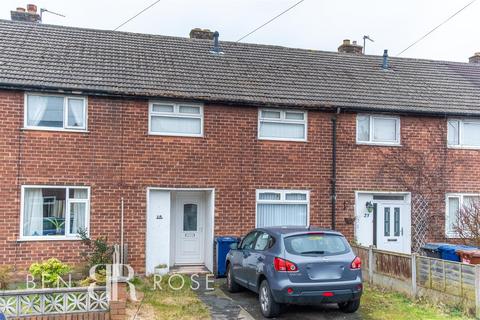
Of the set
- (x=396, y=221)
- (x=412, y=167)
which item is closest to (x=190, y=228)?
(x=396, y=221)

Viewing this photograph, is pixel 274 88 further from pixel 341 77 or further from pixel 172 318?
pixel 172 318

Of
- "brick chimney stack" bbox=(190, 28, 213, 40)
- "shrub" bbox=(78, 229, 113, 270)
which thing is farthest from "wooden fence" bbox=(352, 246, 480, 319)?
"brick chimney stack" bbox=(190, 28, 213, 40)

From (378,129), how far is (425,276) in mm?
5912

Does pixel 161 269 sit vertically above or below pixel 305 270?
below

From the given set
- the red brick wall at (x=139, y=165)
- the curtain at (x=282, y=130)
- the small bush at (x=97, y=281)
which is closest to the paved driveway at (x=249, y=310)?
the small bush at (x=97, y=281)

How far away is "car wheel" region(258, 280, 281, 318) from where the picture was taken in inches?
331

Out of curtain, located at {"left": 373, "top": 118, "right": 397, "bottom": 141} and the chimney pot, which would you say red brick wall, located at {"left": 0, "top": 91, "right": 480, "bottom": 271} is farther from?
the chimney pot

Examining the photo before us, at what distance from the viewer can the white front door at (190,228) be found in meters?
13.6

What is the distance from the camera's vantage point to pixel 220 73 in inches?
575

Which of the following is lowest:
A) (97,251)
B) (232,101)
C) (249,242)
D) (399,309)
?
(399,309)

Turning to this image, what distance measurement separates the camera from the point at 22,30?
14461 mm

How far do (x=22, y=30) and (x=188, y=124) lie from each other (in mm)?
5951

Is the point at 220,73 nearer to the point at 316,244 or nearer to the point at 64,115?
the point at 64,115

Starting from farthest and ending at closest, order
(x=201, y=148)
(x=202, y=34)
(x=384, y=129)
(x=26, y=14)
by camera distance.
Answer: (x=202, y=34)
(x=26, y=14)
(x=384, y=129)
(x=201, y=148)
